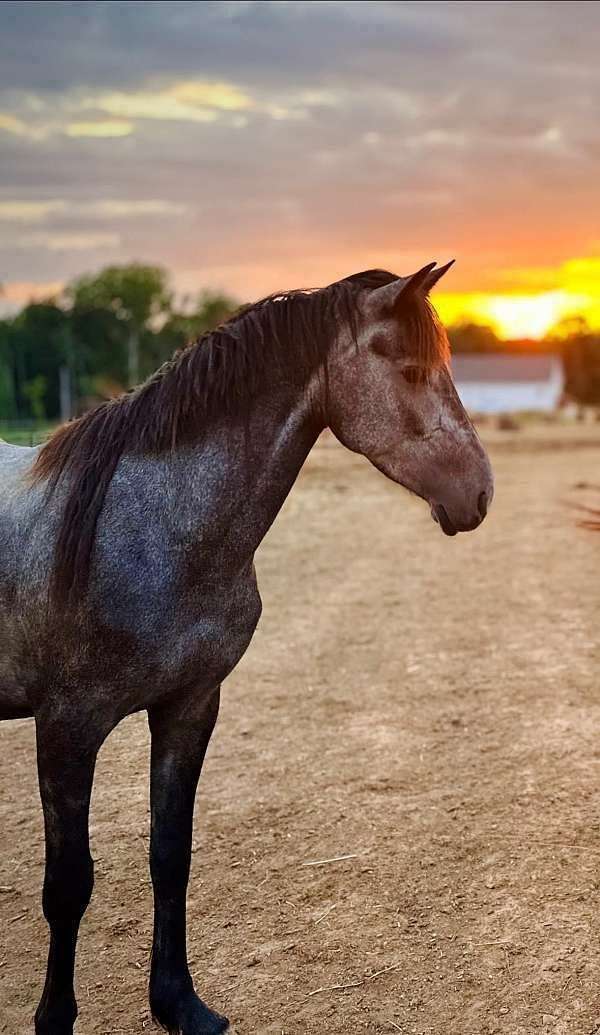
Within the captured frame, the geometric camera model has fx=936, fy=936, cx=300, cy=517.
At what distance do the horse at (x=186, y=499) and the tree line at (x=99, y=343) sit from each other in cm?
3694

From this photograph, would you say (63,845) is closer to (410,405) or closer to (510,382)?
(410,405)

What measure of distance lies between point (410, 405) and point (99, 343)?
179 feet

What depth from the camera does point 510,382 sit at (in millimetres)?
72250

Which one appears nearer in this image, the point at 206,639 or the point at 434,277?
the point at 434,277

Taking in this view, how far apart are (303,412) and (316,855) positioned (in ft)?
7.22

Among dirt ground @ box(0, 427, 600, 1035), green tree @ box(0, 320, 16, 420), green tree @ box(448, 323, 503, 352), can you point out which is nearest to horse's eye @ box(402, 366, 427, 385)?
dirt ground @ box(0, 427, 600, 1035)

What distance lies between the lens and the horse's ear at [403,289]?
2.34 m

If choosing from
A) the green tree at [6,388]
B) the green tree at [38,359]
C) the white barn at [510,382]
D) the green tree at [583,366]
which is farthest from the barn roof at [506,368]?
the green tree at [6,388]

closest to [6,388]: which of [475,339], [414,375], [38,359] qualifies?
[38,359]

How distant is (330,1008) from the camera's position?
294cm

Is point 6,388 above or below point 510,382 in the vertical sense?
above

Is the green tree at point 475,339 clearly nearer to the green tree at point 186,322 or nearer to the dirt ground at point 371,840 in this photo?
the green tree at point 186,322

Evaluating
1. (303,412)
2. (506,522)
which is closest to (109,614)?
(303,412)

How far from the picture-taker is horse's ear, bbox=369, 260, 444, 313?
234 centimetres
